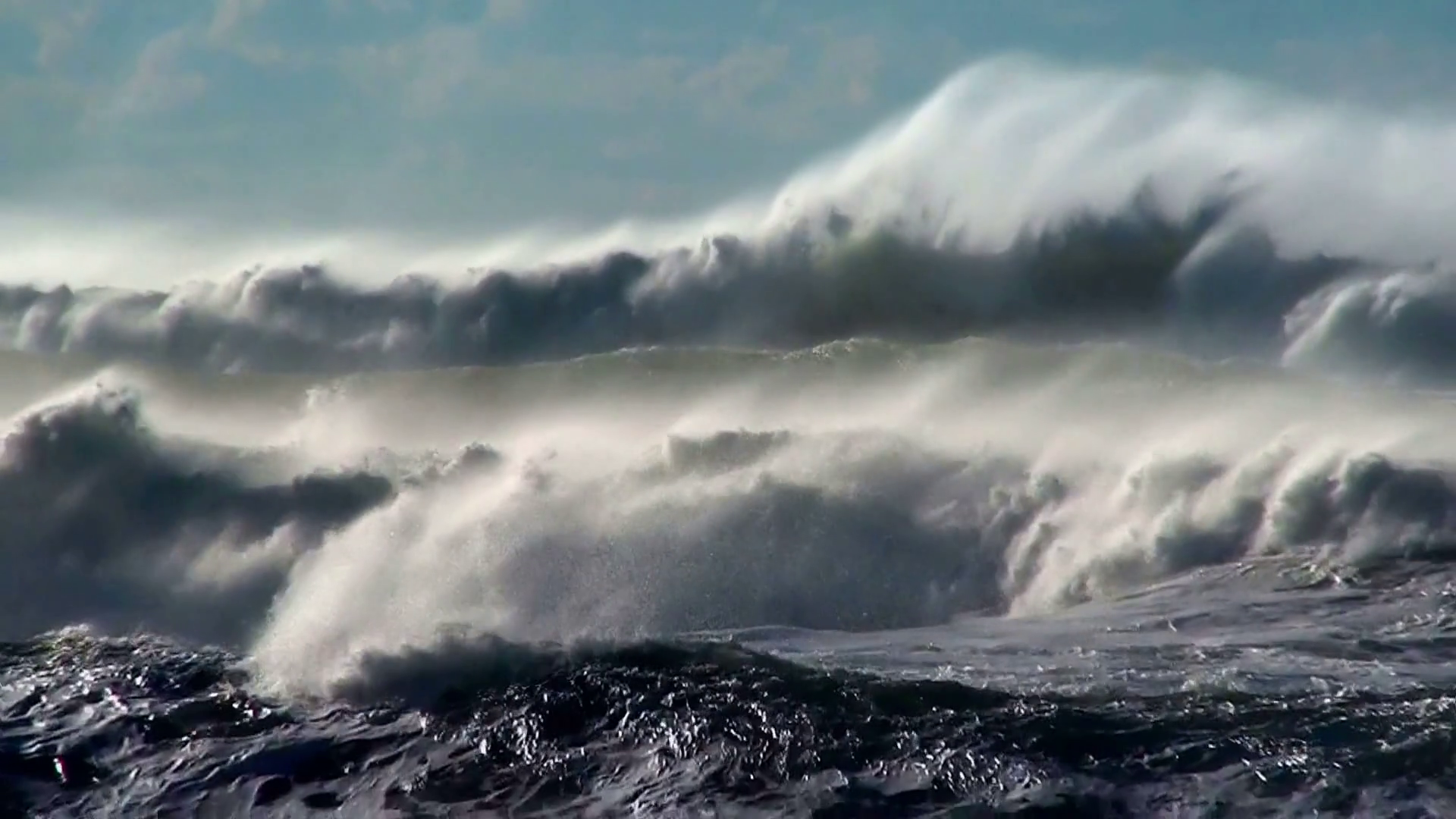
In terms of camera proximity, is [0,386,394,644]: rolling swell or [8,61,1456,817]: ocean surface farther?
[0,386,394,644]: rolling swell

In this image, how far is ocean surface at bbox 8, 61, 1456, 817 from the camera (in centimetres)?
712

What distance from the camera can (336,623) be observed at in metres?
9.52

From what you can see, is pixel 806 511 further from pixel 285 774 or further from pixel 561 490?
pixel 285 774

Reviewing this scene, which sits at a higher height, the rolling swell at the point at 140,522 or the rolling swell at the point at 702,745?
the rolling swell at the point at 140,522

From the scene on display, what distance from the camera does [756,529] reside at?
11.1m

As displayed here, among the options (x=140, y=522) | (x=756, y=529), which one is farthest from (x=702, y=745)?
(x=140, y=522)

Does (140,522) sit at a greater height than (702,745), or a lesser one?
greater

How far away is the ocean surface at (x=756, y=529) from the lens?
712cm

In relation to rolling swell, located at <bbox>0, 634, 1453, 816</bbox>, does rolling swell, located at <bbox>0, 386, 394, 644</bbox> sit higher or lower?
higher

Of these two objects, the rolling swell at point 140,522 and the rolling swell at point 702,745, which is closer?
the rolling swell at point 702,745

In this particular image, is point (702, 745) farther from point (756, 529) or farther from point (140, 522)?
point (140, 522)

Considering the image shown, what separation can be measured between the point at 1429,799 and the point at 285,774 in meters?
5.40

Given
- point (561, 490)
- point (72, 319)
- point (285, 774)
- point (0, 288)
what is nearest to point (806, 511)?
point (561, 490)

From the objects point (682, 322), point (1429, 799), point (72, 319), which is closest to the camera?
point (1429, 799)
